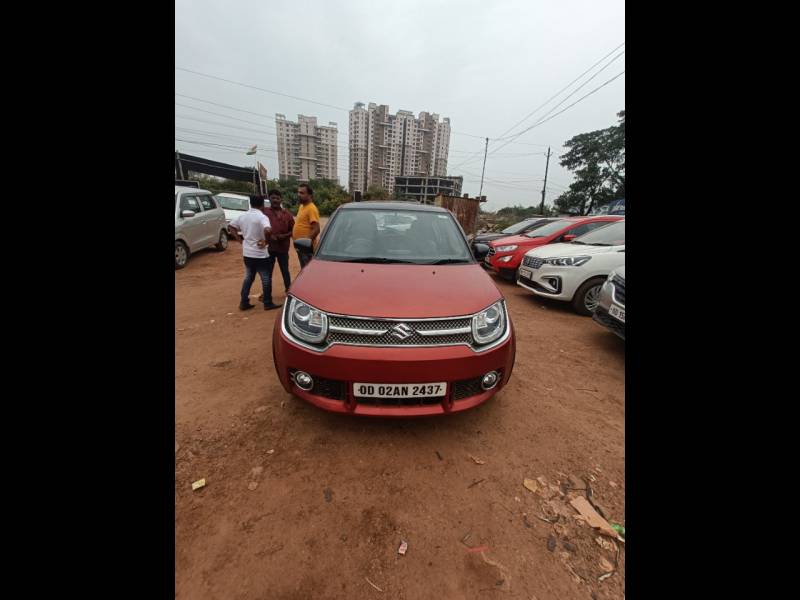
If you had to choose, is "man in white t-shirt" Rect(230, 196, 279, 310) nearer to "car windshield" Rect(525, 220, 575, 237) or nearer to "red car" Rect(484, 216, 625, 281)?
"red car" Rect(484, 216, 625, 281)

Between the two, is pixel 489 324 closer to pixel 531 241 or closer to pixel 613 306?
pixel 613 306

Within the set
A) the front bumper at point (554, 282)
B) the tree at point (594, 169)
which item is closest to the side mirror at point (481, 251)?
the front bumper at point (554, 282)

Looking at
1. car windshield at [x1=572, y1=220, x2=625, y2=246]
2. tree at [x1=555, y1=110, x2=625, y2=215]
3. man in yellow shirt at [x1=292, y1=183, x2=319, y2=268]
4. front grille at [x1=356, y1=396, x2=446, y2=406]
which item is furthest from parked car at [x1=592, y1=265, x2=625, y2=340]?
tree at [x1=555, y1=110, x2=625, y2=215]

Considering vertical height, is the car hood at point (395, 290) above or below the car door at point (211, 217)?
below

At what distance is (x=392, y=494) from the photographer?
1.46 meters

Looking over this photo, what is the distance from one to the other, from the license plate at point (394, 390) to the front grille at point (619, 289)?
2.57 meters

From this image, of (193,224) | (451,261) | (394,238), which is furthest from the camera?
(193,224)

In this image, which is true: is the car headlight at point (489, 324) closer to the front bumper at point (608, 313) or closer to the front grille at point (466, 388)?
the front grille at point (466, 388)

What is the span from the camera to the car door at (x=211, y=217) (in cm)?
763

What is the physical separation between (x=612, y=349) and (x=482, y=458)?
263 centimetres

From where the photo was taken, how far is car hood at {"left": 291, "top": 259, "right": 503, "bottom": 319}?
163cm

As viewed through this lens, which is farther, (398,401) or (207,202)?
(207,202)

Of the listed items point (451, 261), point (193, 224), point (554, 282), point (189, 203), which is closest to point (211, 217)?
point (189, 203)

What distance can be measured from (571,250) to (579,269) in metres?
0.40
